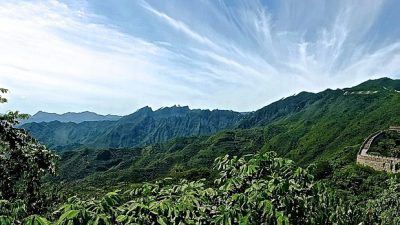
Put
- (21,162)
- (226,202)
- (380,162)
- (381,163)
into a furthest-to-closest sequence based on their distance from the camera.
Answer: (380,162)
(381,163)
(21,162)
(226,202)

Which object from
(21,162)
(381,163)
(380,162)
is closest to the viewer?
(21,162)

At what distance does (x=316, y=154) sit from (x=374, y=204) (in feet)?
352

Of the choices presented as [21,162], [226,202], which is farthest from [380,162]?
[226,202]

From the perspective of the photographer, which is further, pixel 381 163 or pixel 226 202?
pixel 381 163

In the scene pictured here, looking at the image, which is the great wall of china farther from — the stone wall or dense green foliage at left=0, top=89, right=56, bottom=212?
dense green foliage at left=0, top=89, right=56, bottom=212

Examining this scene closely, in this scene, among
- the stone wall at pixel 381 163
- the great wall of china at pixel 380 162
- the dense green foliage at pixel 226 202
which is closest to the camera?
the dense green foliage at pixel 226 202

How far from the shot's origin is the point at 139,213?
211 inches

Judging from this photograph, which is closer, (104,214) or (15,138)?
(104,214)

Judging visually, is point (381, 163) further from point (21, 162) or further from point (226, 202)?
point (226, 202)

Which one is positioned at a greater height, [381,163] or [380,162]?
[380,162]

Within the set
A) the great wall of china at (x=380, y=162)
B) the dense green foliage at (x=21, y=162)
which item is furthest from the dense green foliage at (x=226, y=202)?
the great wall of china at (x=380, y=162)

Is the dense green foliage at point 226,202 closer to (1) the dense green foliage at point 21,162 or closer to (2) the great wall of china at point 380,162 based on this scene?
(1) the dense green foliage at point 21,162

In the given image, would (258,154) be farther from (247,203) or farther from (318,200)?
(247,203)

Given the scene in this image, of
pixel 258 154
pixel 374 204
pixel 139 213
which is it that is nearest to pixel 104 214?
pixel 139 213
